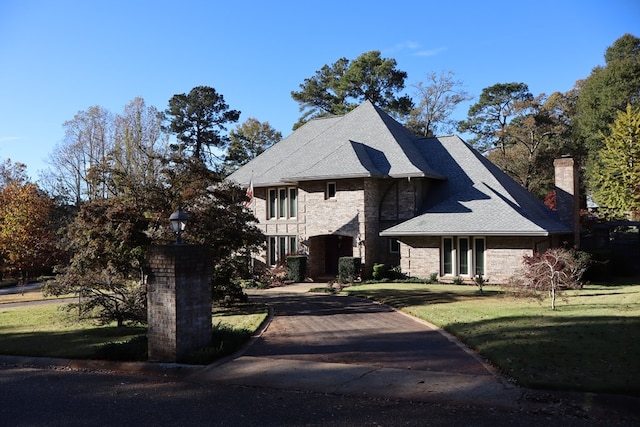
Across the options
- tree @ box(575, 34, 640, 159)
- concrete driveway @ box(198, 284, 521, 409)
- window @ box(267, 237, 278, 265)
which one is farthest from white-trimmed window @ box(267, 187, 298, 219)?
tree @ box(575, 34, 640, 159)

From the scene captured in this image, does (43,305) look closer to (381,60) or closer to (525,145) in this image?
(381,60)

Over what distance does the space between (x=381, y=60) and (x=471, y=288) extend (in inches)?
1255

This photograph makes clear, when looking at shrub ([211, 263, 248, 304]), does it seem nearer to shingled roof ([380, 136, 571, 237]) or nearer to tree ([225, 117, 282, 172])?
shingled roof ([380, 136, 571, 237])

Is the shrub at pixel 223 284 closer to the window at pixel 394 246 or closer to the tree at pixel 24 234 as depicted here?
the window at pixel 394 246

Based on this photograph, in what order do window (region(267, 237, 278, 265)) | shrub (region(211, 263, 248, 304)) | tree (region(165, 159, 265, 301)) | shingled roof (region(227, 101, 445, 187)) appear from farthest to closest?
window (region(267, 237, 278, 265)) < shingled roof (region(227, 101, 445, 187)) < shrub (region(211, 263, 248, 304)) < tree (region(165, 159, 265, 301))

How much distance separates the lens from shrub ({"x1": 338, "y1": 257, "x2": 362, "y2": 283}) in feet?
77.3

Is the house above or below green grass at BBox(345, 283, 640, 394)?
above

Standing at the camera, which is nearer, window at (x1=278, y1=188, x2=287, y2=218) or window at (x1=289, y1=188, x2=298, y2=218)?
window at (x1=289, y1=188, x2=298, y2=218)

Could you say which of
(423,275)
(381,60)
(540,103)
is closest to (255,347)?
(423,275)

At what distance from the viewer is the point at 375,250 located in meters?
25.0

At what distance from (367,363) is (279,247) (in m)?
19.3

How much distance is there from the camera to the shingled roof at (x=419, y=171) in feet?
73.6

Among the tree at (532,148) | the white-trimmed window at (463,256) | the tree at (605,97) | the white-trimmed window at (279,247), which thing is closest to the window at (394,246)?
the white-trimmed window at (463,256)

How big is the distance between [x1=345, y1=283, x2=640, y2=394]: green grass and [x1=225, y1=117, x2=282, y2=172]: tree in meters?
37.1
